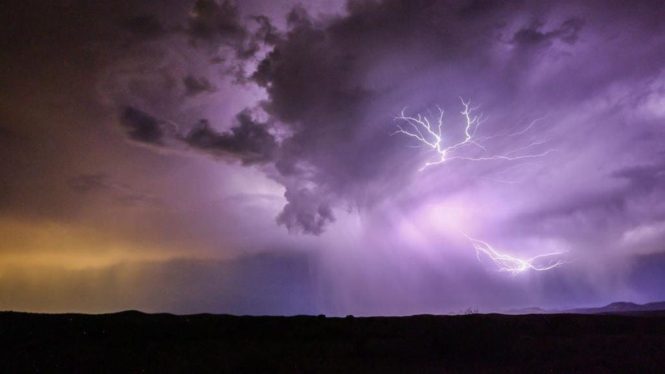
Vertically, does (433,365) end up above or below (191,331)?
below

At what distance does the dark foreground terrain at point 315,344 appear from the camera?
20719 millimetres

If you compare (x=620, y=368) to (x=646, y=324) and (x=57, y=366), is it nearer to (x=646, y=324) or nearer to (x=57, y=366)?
(x=646, y=324)

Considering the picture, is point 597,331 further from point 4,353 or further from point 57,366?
point 4,353

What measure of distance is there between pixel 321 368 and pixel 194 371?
17.2 ft

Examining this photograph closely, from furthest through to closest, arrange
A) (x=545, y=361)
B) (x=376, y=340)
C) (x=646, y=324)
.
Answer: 1. (x=646, y=324)
2. (x=376, y=340)
3. (x=545, y=361)

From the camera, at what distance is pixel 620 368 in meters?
21.6

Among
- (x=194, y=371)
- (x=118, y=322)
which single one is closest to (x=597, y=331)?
(x=194, y=371)

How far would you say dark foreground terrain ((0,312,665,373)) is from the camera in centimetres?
2072

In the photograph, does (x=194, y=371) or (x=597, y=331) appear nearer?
(x=194, y=371)

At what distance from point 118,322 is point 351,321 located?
41.6 feet

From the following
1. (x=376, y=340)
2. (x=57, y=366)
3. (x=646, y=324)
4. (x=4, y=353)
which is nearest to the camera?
(x=57, y=366)

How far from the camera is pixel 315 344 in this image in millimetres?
23969

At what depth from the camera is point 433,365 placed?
864 inches

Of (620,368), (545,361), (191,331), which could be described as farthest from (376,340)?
(620,368)
